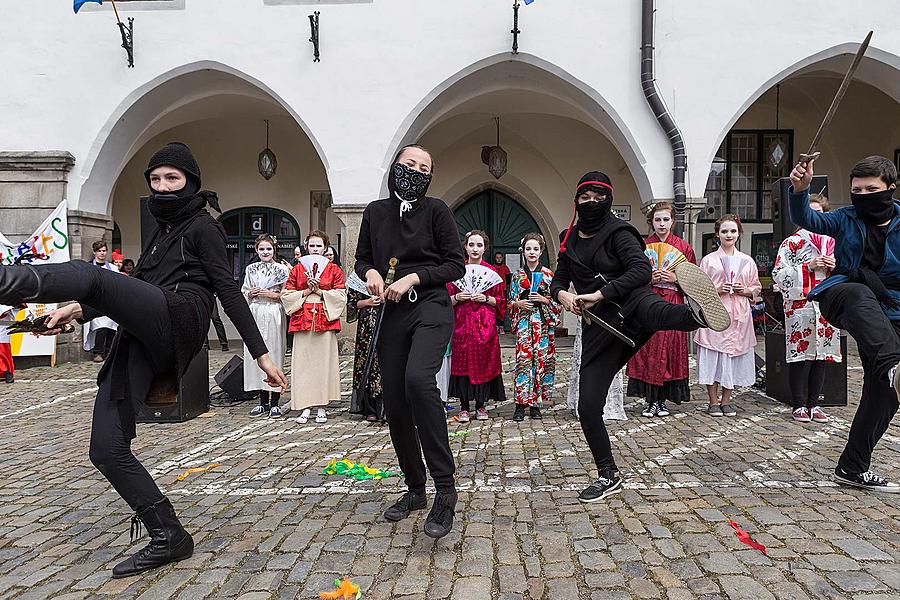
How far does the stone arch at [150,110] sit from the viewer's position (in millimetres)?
10906

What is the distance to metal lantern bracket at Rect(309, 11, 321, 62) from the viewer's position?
10461mm

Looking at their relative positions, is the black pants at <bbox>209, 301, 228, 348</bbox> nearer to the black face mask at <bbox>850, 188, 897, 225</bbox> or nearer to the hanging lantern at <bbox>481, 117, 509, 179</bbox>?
the hanging lantern at <bbox>481, 117, 509, 179</bbox>

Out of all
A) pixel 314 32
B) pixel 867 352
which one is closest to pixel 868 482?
pixel 867 352

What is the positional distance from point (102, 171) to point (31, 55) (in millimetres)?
2093

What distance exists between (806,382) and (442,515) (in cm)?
461

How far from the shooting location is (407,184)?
347 cm

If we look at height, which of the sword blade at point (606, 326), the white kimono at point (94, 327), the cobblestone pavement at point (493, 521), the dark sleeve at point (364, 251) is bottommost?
the cobblestone pavement at point (493, 521)

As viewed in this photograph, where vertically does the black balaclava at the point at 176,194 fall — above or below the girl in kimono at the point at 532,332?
above

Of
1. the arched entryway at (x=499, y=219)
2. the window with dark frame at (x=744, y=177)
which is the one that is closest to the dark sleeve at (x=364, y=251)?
the arched entryway at (x=499, y=219)

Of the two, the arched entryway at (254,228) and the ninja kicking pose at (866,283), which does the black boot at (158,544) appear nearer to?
the ninja kicking pose at (866,283)

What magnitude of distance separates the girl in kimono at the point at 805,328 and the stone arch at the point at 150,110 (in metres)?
7.26

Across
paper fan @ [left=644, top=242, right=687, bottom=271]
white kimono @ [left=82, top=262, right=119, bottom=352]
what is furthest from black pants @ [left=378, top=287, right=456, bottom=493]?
white kimono @ [left=82, top=262, right=119, bottom=352]

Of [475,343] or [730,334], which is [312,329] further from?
[730,334]

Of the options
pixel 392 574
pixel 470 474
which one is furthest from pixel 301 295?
pixel 392 574
